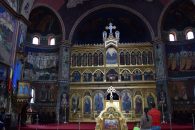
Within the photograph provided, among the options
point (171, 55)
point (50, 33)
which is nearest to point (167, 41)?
point (171, 55)

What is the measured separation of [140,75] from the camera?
22.5 metres

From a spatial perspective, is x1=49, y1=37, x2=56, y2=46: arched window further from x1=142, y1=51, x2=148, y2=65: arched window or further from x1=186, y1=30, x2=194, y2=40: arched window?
x1=186, y1=30, x2=194, y2=40: arched window

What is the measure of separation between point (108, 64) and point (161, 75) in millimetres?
5551

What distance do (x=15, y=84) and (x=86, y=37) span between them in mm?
12685

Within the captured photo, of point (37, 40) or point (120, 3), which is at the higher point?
point (120, 3)

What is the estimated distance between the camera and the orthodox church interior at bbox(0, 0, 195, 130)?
21.2m

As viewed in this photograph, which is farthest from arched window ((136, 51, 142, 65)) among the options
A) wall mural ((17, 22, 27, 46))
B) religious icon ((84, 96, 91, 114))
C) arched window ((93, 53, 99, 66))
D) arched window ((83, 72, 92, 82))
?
wall mural ((17, 22, 27, 46))

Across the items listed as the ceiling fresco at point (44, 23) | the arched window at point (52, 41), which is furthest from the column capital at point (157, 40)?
the arched window at point (52, 41)

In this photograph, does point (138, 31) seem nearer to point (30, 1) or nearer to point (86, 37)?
point (86, 37)

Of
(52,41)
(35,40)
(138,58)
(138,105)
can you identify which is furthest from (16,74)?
(138,58)

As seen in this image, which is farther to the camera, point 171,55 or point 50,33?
point 50,33

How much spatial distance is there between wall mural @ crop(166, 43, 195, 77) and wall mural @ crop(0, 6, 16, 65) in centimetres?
1530

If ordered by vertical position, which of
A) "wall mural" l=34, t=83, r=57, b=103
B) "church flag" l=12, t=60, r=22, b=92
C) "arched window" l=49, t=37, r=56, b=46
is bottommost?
"wall mural" l=34, t=83, r=57, b=103

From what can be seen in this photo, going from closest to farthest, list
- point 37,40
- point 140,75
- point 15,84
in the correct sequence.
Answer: point 15,84, point 140,75, point 37,40
